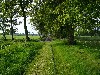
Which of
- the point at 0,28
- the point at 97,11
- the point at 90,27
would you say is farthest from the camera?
the point at 0,28

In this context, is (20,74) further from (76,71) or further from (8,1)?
(8,1)

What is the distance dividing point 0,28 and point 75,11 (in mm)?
94755

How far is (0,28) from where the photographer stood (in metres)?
111

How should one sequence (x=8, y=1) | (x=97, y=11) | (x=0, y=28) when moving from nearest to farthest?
1. (x=97, y=11)
2. (x=8, y=1)
3. (x=0, y=28)

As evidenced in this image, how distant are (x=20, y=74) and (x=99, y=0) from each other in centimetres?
770

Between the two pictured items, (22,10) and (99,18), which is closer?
(99,18)

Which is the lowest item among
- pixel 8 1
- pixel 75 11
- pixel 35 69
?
pixel 35 69

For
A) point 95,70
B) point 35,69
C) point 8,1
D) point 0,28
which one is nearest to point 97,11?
point 95,70

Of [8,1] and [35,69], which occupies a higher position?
[8,1]

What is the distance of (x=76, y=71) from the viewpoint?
19234 mm

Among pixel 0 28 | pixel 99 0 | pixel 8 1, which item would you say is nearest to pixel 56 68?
pixel 99 0

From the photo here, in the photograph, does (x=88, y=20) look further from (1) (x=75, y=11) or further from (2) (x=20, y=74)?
(2) (x=20, y=74)

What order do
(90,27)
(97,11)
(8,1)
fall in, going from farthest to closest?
(8,1)
(90,27)
(97,11)

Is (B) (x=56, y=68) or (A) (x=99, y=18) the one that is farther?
(B) (x=56, y=68)
